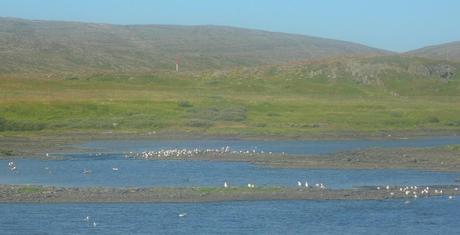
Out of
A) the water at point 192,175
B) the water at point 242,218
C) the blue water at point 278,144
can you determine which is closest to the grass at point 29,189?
the water at point 242,218

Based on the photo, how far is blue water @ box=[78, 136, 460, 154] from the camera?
A: 5878 cm

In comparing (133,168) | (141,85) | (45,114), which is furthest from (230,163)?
(141,85)

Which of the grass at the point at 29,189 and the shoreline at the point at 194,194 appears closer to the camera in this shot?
the shoreline at the point at 194,194

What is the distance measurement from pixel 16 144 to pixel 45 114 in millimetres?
15822

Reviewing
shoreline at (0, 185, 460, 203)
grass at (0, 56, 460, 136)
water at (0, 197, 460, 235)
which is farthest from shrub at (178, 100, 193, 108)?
water at (0, 197, 460, 235)

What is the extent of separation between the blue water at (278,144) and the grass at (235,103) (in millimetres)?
5201

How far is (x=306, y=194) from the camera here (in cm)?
3484

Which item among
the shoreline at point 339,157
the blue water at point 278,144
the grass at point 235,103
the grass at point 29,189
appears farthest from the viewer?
the grass at point 235,103

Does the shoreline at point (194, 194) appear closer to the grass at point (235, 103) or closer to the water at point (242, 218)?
the water at point (242, 218)

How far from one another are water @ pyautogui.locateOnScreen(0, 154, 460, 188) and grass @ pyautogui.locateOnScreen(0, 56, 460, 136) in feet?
76.6

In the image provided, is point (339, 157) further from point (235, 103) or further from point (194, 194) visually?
point (235, 103)

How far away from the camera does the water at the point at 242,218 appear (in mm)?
27984

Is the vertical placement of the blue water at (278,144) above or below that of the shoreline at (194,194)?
below

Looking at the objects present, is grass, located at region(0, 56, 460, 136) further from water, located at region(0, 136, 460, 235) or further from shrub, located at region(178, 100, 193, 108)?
water, located at region(0, 136, 460, 235)
